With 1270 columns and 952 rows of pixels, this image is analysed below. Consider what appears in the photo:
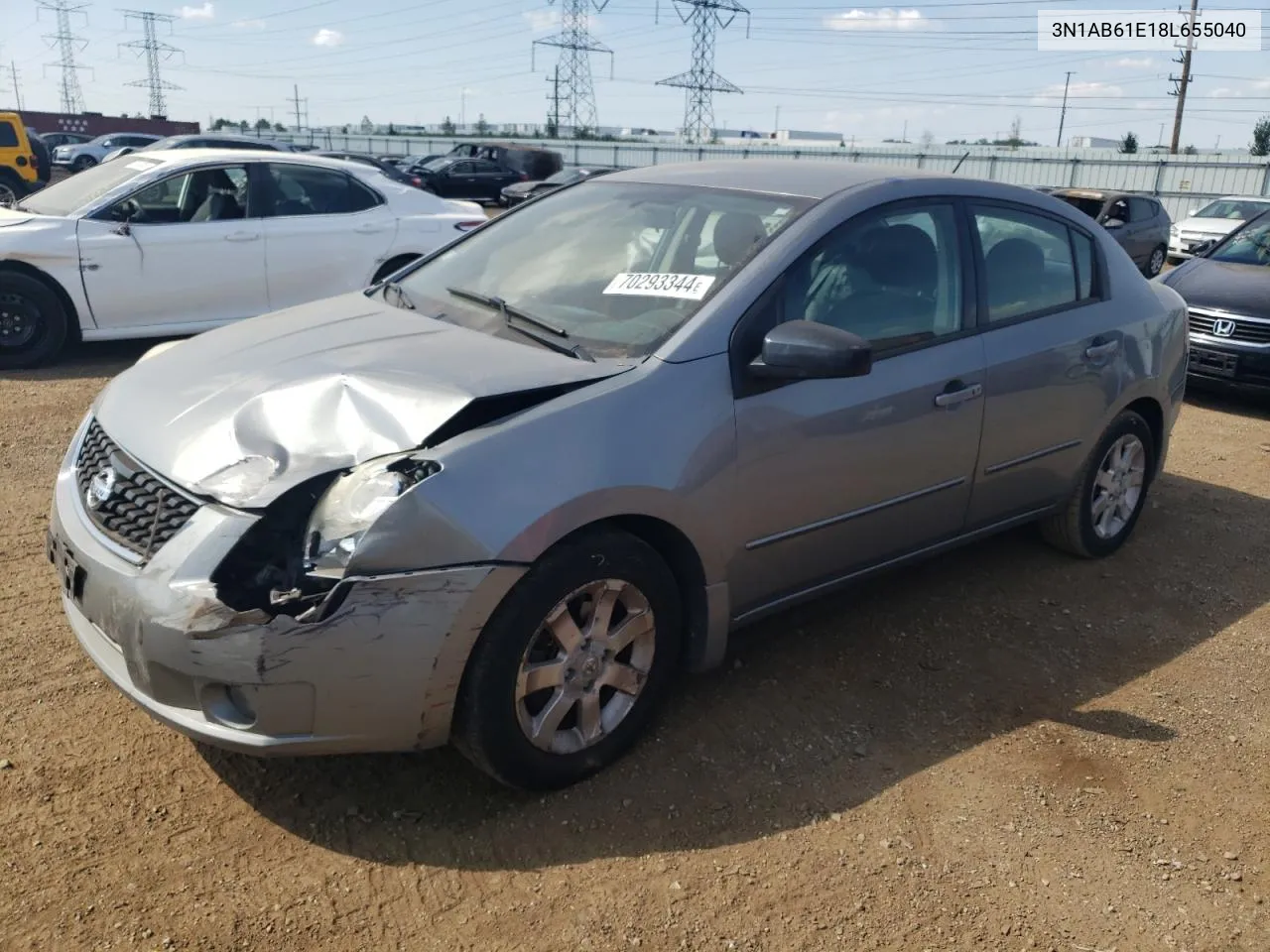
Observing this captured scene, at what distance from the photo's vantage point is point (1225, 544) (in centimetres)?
522

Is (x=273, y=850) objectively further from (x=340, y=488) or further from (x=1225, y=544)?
(x=1225, y=544)

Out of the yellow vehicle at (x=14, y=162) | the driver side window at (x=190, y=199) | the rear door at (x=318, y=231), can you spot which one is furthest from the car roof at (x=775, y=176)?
the yellow vehicle at (x=14, y=162)

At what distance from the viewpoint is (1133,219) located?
55.0 ft

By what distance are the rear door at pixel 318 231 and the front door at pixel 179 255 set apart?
0.14 meters

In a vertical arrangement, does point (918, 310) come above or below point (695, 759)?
above

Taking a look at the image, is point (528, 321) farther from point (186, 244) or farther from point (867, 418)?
point (186, 244)

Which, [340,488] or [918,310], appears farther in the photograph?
[918,310]

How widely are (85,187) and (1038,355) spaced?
7093mm

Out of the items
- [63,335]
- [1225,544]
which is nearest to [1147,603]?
[1225,544]

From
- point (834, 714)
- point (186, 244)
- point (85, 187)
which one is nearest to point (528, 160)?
point (85, 187)

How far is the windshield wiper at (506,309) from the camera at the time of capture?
129 inches

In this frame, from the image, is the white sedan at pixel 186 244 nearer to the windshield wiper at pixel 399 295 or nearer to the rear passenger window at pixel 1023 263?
the windshield wiper at pixel 399 295

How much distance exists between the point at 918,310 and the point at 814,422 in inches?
29.3

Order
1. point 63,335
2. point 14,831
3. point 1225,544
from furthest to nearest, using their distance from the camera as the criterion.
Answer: point 63,335 → point 1225,544 → point 14,831
